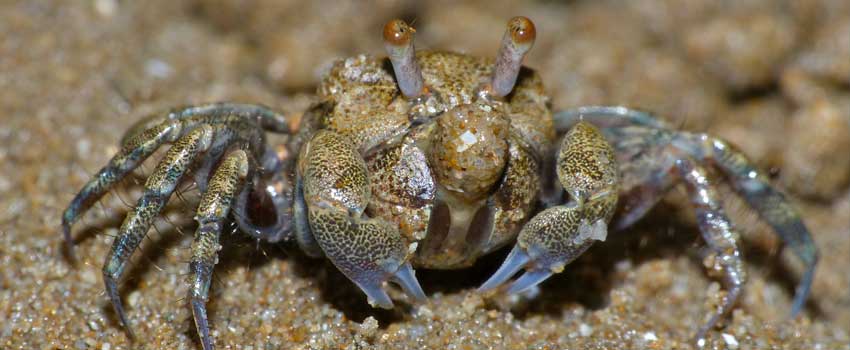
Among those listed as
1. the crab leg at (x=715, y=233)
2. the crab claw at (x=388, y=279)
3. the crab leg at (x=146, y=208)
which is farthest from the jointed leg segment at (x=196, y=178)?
the crab leg at (x=715, y=233)

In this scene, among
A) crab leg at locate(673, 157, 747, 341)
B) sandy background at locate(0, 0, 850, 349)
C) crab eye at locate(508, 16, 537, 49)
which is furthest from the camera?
crab leg at locate(673, 157, 747, 341)

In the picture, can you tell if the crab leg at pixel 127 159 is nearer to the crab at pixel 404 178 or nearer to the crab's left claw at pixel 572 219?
the crab at pixel 404 178

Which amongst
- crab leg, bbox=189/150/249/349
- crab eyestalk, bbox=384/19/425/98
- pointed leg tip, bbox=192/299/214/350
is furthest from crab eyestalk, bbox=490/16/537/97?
pointed leg tip, bbox=192/299/214/350

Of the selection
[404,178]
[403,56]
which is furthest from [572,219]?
[403,56]

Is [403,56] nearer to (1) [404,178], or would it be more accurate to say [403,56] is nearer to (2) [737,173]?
(1) [404,178]

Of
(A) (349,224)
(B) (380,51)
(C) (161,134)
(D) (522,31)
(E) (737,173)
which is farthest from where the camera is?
(B) (380,51)

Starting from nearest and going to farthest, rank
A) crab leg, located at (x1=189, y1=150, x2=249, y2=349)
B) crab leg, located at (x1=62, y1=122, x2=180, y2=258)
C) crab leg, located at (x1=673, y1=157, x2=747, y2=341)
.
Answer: crab leg, located at (x1=189, y1=150, x2=249, y2=349)
crab leg, located at (x1=62, y1=122, x2=180, y2=258)
crab leg, located at (x1=673, y1=157, x2=747, y2=341)

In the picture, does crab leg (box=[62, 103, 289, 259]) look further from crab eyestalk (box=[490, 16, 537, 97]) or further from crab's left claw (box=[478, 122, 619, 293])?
crab's left claw (box=[478, 122, 619, 293])

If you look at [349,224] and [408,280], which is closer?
[349,224]

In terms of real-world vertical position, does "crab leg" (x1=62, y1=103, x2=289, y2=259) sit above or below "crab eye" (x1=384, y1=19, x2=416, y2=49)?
below
